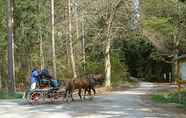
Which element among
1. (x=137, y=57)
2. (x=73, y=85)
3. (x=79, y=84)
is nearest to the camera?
(x=73, y=85)

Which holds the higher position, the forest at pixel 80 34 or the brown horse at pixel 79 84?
the forest at pixel 80 34

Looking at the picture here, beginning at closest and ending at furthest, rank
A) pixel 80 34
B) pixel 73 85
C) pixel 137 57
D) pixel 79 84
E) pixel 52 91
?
1. pixel 52 91
2. pixel 73 85
3. pixel 79 84
4. pixel 80 34
5. pixel 137 57

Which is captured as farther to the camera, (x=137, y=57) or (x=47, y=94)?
(x=137, y=57)

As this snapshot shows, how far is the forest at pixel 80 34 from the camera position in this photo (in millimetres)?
42156

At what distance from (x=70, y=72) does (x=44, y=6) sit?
36.3 feet

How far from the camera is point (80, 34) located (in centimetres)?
5284

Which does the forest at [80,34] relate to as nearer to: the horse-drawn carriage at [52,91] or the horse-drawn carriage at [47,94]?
the horse-drawn carriage at [52,91]

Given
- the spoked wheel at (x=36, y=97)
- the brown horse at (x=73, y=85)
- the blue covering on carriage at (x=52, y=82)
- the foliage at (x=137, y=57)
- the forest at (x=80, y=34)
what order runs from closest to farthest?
the spoked wheel at (x=36, y=97) < the blue covering on carriage at (x=52, y=82) < the brown horse at (x=73, y=85) < the forest at (x=80, y=34) < the foliage at (x=137, y=57)

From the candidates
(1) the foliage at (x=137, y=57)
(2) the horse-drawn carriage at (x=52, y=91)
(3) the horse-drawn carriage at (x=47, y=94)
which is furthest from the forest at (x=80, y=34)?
(3) the horse-drawn carriage at (x=47, y=94)

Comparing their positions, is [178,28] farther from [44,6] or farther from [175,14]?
[44,6]

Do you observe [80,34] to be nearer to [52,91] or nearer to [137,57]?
[137,57]

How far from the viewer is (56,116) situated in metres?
18.1

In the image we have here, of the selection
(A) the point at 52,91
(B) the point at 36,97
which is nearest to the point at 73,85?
(A) the point at 52,91

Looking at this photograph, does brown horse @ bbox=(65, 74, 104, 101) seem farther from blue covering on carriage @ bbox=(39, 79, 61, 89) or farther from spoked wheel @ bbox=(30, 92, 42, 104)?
spoked wheel @ bbox=(30, 92, 42, 104)
